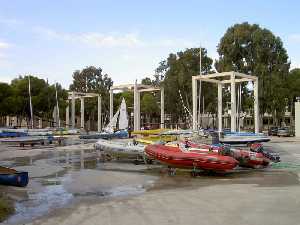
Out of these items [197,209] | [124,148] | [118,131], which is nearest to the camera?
[197,209]

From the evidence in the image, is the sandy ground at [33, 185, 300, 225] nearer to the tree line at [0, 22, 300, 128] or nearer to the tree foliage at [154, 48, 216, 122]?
the tree line at [0, 22, 300, 128]

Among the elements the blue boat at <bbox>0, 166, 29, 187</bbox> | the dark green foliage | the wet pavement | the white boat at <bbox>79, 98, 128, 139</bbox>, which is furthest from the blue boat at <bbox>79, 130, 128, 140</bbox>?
the blue boat at <bbox>0, 166, 29, 187</bbox>

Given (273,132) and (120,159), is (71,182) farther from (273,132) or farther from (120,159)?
(273,132)

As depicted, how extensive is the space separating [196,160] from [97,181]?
4277mm

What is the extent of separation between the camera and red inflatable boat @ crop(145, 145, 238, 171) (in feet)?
61.3

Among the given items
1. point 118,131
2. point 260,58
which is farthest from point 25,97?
point 260,58

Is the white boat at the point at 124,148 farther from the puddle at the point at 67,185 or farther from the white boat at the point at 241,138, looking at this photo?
the white boat at the point at 241,138

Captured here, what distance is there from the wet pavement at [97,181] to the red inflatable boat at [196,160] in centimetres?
43

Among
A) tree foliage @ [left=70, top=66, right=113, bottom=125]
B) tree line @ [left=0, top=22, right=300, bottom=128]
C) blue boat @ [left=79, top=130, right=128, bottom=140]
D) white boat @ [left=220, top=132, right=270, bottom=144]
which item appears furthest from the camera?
tree foliage @ [left=70, top=66, right=113, bottom=125]

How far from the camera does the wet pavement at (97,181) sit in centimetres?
1345

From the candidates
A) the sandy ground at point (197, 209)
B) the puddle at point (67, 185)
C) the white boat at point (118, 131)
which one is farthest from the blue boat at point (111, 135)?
the sandy ground at point (197, 209)

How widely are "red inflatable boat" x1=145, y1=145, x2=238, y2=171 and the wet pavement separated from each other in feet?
1.42

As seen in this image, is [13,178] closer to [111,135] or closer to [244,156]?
[244,156]

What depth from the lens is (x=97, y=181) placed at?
17734 millimetres
